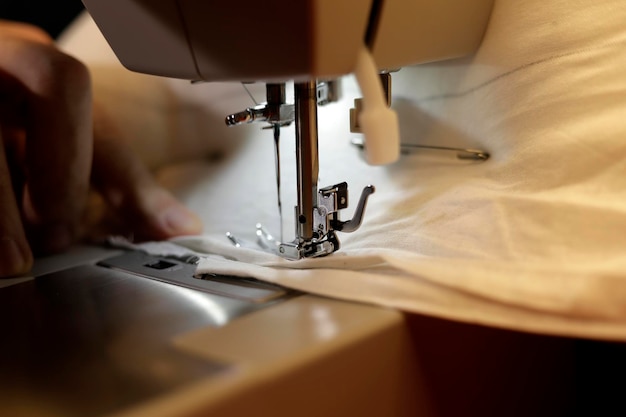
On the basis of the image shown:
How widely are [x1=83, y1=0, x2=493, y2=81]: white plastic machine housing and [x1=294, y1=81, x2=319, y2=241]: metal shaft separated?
9 cm

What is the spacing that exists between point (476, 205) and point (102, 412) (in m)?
0.37

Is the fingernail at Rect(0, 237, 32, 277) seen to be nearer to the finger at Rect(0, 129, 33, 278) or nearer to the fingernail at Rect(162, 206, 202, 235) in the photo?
the finger at Rect(0, 129, 33, 278)

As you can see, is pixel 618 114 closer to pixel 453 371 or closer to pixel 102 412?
pixel 453 371

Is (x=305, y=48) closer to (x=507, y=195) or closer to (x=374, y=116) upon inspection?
(x=374, y=116)

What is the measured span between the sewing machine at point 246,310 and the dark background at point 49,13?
2.43 feet

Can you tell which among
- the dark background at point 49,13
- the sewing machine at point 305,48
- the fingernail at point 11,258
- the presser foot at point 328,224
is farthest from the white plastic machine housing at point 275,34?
the dark background at point 49,13

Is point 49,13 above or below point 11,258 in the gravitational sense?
above

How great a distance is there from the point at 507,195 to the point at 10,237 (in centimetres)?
52

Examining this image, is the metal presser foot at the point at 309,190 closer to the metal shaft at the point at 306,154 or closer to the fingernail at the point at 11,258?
the metal shaft at the point at 306,154

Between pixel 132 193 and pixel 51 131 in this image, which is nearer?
pixel 51 131

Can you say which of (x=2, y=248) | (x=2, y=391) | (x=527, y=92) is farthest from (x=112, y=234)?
(x=527, y=92)

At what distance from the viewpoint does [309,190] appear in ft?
2.04

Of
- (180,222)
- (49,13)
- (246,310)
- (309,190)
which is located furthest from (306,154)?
(49,13)

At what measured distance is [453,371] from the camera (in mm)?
555
